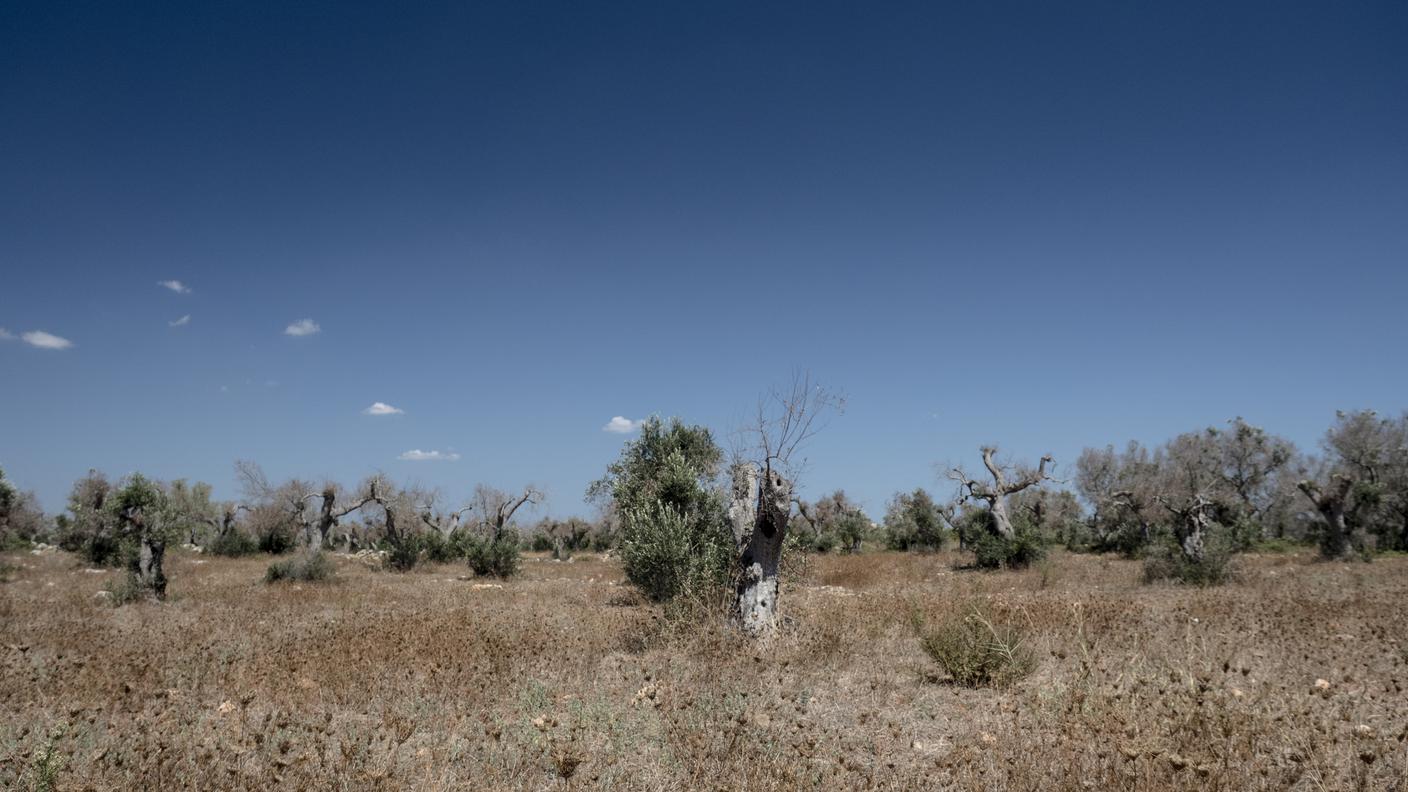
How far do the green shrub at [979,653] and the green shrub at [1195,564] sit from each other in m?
12.7

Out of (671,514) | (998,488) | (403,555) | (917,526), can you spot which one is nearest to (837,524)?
(917,526)

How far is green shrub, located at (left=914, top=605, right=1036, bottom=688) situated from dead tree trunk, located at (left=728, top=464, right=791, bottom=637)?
8.48ft

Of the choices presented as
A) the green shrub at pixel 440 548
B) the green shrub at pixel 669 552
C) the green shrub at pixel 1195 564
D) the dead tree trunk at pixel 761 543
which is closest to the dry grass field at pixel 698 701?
the dead tree trunk at pixel 761 543

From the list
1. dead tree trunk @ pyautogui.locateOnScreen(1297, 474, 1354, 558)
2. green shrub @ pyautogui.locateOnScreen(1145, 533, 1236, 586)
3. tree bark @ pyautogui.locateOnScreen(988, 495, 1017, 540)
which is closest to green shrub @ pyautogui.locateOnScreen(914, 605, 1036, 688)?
green shrub @ pyautogui.locateOnScreen(1145, 533, 1236, 586)

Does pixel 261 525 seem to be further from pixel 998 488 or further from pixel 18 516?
pixel 998 488

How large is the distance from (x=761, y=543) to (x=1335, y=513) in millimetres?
27784

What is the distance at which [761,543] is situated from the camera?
32.6ft

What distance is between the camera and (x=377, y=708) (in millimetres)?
6418

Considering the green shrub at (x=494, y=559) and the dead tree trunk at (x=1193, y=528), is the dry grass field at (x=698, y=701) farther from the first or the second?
the green shrub at (x=494, y=559)

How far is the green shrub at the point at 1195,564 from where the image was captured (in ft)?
55.2

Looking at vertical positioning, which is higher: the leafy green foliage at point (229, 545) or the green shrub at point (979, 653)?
the green shrub at point (979, 653)

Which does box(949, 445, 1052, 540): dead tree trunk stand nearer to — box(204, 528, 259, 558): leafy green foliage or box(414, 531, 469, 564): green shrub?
box(414, 531, 469, 564): green shrub

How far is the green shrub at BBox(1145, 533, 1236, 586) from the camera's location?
55.2 feet

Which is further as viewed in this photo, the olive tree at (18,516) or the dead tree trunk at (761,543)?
the olive tree at (18,516)
